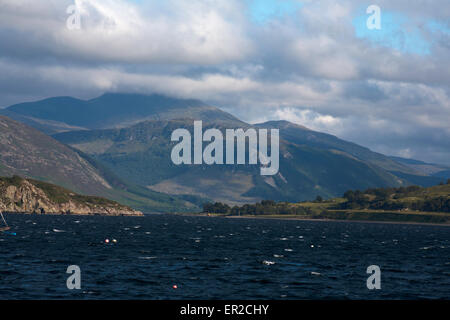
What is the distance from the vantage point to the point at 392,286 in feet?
322

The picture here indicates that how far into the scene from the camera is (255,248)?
552 feet

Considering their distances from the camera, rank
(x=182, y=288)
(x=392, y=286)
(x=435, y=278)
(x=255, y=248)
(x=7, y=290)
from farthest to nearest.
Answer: (x=255, y=248), (x=435, y=278), (x=392, y=286), (x=182, y=288), (x=7, y=290)

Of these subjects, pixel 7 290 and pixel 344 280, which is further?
→ pixel 344 280

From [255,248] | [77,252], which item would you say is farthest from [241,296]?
[255,248]
